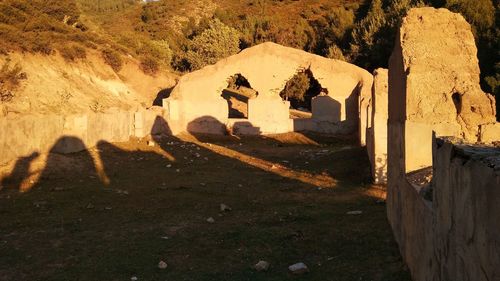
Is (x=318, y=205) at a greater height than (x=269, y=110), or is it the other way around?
(x=269, y=110)

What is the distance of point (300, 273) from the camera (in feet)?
17.4

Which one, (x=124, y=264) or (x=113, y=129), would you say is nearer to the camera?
(x=124, y=264)

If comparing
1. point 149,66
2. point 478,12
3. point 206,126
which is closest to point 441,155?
point 206,126

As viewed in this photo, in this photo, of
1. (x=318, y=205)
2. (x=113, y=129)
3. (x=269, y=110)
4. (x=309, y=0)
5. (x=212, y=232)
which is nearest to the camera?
(x=212, y=232)

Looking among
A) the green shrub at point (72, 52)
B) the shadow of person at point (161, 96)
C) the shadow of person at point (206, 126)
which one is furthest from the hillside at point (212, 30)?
the shadow of person at point (206, 126)

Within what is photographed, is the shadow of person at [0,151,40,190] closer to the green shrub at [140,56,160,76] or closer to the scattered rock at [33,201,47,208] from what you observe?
the scattered rock at [33,201,47,208]

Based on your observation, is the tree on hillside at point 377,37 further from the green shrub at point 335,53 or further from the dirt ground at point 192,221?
the dirt ground at point 192,221

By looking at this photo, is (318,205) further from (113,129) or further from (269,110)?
(269,110)

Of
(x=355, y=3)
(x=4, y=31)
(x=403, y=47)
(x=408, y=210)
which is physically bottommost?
(x=408, y=210)

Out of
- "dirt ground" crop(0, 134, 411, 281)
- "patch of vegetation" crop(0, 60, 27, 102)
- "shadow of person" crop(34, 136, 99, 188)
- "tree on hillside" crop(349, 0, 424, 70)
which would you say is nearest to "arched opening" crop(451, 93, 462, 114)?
"dirt ground" crop(0, 134, 411, 281)

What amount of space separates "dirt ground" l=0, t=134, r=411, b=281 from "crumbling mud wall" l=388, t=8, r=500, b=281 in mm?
919

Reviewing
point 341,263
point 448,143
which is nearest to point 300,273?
point 341,263

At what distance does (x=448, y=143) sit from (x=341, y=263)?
2.99 m

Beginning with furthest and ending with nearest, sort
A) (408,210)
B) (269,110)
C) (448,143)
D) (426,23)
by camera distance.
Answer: (269,110)
(426,23)
(408,210)
(448,143)
